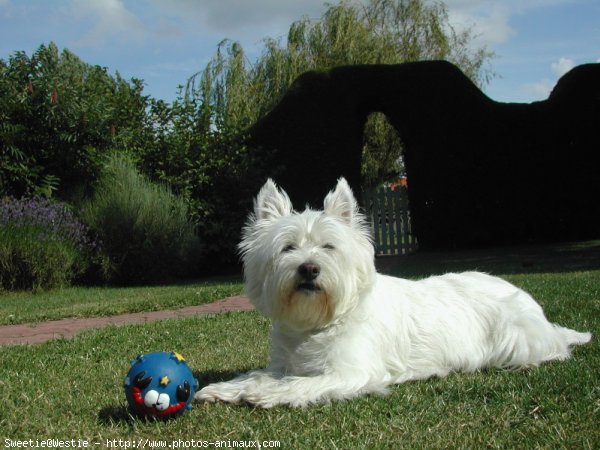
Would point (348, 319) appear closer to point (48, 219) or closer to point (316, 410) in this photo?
point (316, 410)

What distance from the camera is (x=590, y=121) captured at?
18.2 metres

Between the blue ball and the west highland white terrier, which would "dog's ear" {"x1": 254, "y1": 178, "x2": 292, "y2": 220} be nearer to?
the west highland white terrier

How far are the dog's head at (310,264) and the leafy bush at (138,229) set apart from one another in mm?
10905

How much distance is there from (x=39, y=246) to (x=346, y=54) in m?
15.9

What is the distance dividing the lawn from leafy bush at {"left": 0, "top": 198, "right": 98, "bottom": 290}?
6.95 metres

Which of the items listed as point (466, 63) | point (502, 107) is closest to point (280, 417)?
point (502, 107)

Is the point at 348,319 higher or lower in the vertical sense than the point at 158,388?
higher

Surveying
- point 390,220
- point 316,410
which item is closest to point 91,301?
point 316,410

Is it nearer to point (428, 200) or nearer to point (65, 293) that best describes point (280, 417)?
point (65, 293)

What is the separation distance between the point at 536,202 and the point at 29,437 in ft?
55.7

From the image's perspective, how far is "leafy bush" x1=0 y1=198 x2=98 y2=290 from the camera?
12.9 meters

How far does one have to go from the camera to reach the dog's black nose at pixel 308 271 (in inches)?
164

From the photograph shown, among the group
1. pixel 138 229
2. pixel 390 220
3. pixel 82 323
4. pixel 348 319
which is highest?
pixel 138 229

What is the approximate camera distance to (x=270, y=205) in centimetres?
481
